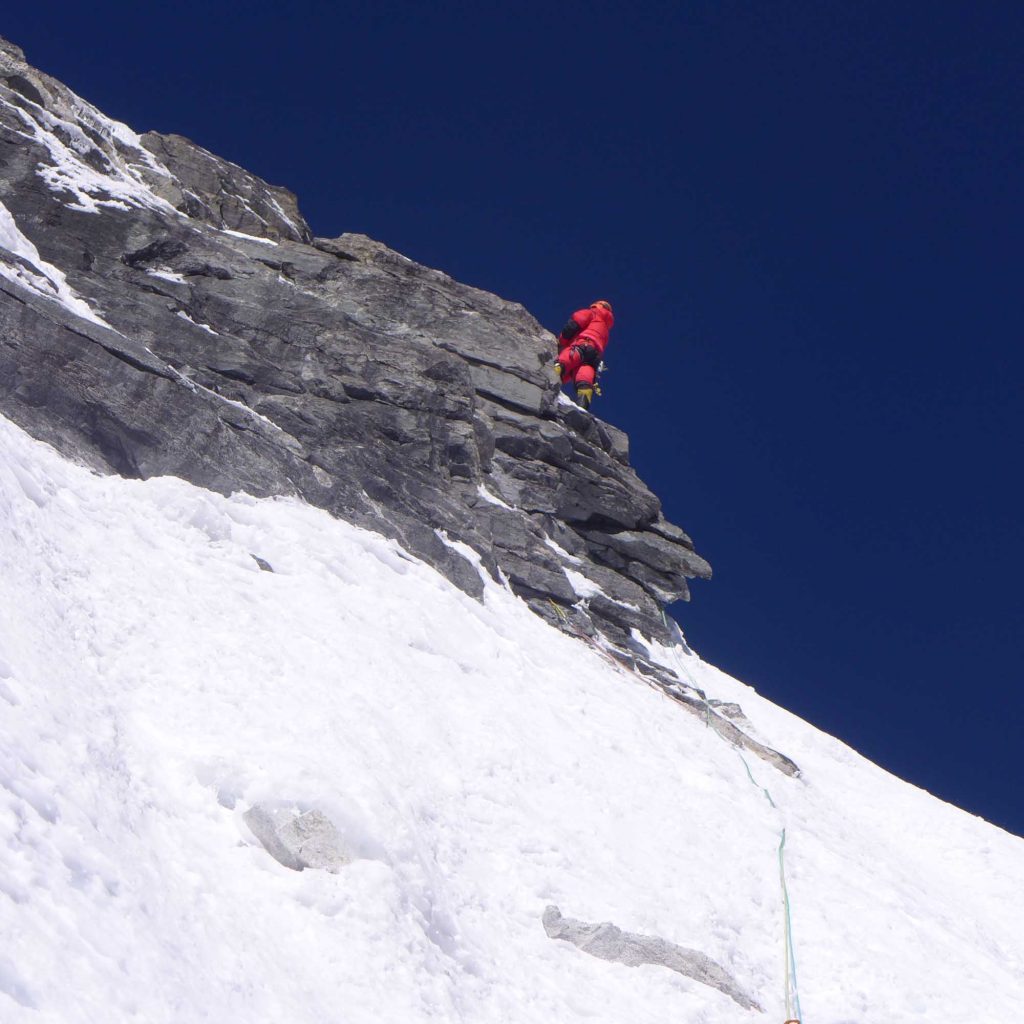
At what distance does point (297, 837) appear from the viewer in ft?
26.8

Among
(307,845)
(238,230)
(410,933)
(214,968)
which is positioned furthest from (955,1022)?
(238,230)

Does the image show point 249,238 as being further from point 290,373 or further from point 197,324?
point 290,373

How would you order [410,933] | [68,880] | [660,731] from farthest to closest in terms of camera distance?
1. [660,731]
2. [410,933]
3. [68,880]

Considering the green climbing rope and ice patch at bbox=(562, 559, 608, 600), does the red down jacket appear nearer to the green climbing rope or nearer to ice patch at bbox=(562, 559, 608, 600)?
ice patch at bbox=(562, 559, 608, 600)

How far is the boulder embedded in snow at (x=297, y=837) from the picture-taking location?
8.02 metres

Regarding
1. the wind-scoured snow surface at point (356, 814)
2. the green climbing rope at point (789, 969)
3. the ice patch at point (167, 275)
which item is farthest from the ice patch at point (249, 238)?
the green climbing rope at point (789, 969)

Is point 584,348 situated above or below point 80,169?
above

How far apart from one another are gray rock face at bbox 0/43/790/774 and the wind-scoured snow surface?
55.9 inches

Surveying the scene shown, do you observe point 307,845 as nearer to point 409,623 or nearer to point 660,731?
point 409,623

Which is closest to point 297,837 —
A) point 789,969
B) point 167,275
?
point 789,969

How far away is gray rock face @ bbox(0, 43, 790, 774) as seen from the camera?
50.1 ft

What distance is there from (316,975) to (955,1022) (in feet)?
23.9

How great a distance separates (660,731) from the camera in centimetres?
1551

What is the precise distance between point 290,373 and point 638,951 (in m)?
13.0
